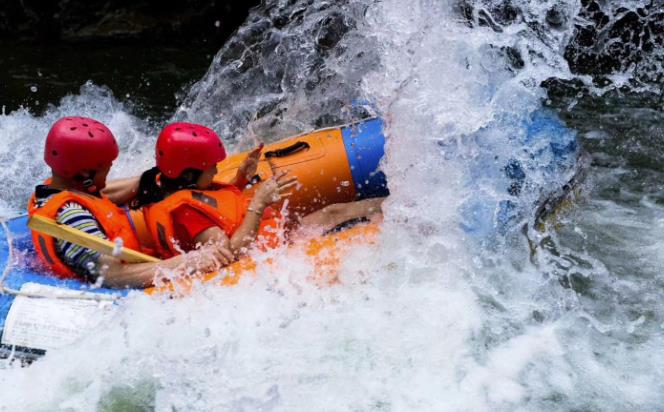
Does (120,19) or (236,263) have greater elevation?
(120,19)

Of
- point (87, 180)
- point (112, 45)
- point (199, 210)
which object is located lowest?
point (199, 210)

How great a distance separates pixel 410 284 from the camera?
3988 mm

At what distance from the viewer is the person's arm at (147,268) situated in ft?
11.7

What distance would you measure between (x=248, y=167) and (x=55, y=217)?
1.19 m

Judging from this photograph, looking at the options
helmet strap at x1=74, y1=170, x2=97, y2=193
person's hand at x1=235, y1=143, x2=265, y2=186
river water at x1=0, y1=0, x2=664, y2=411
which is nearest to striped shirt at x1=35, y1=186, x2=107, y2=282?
helmet strap at x1=74, y1=170, x2=97, y2=193

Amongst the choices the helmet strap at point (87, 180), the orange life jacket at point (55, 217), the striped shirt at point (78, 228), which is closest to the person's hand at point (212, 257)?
the orange life jacket at point (55, 217)

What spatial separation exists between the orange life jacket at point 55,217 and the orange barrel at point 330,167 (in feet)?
3.08

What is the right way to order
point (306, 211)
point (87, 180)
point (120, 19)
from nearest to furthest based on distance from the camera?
point (87, 180), point (306, 211), point (120, 19)

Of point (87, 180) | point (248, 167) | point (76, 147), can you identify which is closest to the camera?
point (76, 147)

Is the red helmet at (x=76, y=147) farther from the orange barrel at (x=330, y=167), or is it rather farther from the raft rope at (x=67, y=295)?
the orange barrel at (x=330, y=167)

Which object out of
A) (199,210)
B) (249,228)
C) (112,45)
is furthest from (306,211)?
(112,45)

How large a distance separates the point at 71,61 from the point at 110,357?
Answer: 19.6 feet

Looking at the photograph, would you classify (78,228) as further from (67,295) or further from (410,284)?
(410,284)

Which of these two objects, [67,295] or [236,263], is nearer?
[67,295]
